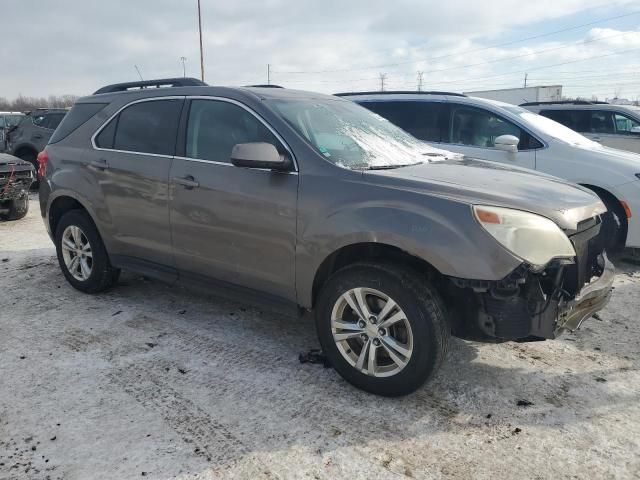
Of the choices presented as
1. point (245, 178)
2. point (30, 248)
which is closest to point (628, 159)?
point (245, 178)

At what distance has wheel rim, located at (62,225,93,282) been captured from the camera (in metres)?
4.71

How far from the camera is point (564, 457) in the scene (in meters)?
2.52

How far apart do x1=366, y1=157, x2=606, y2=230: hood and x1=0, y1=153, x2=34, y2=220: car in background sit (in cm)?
720

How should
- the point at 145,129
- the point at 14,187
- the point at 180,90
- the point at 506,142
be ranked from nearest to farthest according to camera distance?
1. the point at 180,90
2. the point at 145,129
3. the point at 506,142
4. the point at 14,187

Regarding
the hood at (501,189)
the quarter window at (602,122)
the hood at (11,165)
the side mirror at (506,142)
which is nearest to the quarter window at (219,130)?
the hood at (501,189)

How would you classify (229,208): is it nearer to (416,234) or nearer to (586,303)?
(416,234)

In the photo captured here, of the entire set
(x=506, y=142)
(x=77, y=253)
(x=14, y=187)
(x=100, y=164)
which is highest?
(x=506, y=142)

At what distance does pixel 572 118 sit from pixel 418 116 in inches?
155

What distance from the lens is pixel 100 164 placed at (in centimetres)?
439

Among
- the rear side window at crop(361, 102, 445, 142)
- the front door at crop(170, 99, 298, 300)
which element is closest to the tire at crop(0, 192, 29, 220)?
the front door at crop(170, 99, 298, 300)

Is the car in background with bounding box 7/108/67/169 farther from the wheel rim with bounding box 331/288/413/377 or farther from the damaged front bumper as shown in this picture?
the damaged front bumper

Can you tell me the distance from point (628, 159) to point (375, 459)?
502cm

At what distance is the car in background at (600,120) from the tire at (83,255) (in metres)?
7.60

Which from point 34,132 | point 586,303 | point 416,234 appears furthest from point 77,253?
point 34,132
